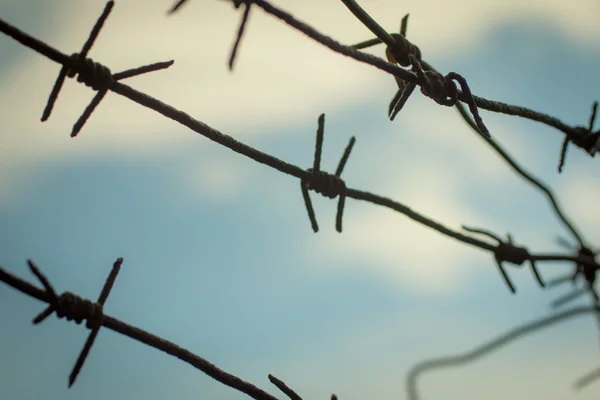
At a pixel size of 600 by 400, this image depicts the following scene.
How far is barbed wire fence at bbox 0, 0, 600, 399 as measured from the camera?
5.28ft

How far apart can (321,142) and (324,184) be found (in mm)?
217

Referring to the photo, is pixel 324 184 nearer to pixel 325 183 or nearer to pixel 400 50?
pixel 325 183

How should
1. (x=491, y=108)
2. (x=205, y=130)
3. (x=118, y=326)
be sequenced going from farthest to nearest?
1. (x=491, y=108)
2. (x=205, y=130)
3. (x=118, y=326)

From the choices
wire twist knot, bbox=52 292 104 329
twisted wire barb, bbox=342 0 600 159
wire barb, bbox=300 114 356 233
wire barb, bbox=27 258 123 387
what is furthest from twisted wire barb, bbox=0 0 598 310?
wire twist knot, bbox=52 292 104 329

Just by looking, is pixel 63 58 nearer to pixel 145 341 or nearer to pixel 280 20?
pixel 280 20

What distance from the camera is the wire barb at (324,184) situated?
6.95ft

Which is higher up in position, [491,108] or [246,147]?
[491,108]

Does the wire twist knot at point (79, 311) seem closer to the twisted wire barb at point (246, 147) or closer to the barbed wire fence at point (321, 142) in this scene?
the barbed wire fence at point (321, 142)

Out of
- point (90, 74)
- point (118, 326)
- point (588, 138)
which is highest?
point (588, 138)

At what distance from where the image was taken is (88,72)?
5.56 feet

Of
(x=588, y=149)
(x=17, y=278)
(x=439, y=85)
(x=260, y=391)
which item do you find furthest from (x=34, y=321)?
(x=588, y=149)

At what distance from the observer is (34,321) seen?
1.52 m

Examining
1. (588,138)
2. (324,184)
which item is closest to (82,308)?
(324,184)

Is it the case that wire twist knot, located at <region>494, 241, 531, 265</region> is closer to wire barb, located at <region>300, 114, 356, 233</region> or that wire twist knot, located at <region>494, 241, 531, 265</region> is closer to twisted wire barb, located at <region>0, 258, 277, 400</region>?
wire barb, located at <region>300, 114, 356, 233</region>
